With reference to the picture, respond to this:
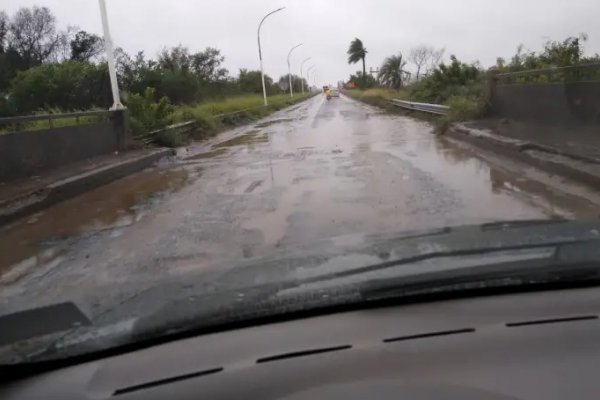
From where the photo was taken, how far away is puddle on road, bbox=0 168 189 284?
22.6 ft

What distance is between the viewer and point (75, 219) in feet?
28.8

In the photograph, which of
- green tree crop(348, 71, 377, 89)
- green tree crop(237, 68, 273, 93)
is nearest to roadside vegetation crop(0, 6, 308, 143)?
green tree crop(237, 68, 273, 93)

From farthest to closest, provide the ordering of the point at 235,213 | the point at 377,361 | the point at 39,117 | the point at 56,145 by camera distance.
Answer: the point at 56,145 < the point at 39,117 < the point at 235,213 < the point at 377,361

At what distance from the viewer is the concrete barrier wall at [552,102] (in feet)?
42.1

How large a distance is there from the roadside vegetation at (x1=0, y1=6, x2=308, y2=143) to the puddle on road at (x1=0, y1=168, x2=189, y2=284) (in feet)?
11.6

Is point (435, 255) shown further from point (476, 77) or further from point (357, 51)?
point (357, 51)

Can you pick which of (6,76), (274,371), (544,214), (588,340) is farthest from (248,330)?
(6,76)

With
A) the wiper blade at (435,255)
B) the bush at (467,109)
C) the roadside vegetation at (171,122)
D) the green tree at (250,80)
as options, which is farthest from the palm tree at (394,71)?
the wiper blade at (435,255)

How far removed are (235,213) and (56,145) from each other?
6.61m

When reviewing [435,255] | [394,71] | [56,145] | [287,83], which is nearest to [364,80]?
[287,83]

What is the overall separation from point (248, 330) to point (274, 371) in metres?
0.39

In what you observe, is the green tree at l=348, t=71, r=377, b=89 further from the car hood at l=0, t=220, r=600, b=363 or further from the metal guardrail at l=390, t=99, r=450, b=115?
the car hood at l=0, t=220, r=600, b=363

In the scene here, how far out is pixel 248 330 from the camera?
7.69ft

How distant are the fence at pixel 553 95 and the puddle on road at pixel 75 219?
324 inches
